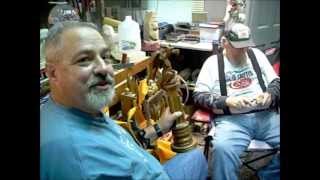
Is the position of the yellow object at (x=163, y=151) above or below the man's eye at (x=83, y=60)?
below

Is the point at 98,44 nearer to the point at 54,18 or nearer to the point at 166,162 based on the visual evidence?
the point at 54,18

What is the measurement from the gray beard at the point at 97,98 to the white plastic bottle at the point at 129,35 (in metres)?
0.52

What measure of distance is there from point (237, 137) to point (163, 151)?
0.40 m

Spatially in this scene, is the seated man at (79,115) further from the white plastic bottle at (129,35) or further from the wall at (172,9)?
the wall at (172,9)

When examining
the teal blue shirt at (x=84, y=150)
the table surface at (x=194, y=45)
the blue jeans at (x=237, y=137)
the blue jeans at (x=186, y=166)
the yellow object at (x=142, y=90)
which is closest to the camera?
the teal blue shirt at (x=84, y=150)

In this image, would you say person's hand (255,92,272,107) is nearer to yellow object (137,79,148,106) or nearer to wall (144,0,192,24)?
yellow object (137,79,148,106)

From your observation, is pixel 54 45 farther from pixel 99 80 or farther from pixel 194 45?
pixel 194 45

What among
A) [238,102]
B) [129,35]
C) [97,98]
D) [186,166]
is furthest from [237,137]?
[97,98]

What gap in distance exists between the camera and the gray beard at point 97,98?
74cm

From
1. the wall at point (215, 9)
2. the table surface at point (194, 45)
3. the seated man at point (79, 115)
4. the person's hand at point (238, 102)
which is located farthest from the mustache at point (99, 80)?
the wall at point (215, 9)

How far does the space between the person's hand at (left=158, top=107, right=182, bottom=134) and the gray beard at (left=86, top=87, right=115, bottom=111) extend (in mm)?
243

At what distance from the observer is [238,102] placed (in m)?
1.28

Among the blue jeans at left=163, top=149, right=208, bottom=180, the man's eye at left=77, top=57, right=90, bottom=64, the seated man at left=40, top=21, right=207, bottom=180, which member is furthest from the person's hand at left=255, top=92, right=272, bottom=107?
the man's eye at left=77, top=57, right=90, bottom=64
